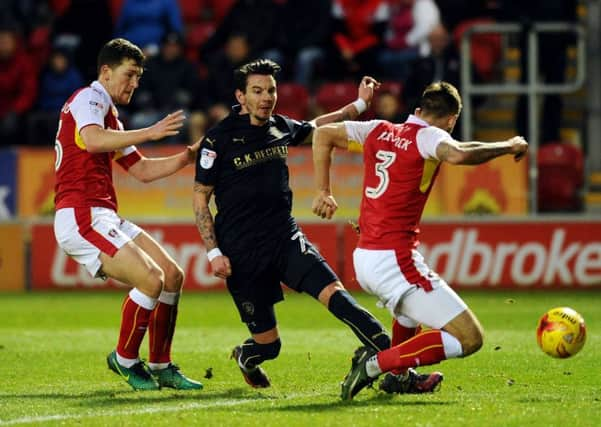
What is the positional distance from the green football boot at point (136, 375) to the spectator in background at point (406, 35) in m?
11.0

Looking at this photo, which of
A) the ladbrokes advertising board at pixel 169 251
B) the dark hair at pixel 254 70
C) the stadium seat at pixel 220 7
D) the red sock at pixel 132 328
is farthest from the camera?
the stadium seat at pixel 220 7

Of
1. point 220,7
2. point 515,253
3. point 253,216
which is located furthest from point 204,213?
point 220,7

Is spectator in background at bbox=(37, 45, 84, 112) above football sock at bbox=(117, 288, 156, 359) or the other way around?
above

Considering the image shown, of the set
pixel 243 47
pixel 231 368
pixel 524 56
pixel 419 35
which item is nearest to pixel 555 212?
pixel 524 56

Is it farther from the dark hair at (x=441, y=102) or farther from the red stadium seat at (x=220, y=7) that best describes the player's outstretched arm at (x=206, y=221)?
→ the red stadium seat at (x=220, y=7)

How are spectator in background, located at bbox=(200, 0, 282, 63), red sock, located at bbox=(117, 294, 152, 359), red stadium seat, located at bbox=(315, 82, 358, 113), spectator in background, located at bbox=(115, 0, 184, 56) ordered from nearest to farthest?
red sock, located at bbox=(117, 294, 152, 359) → red stadium seat, located at bbox=(315, 82, 358, 113) → spectator in background, located at bbox=(200, 0, 282, 63) → spectator in background, located at bbox=(115, 0, 184, 56)

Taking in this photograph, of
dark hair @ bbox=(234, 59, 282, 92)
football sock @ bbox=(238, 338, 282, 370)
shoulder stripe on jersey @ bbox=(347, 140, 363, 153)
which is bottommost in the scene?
football sock @ bbox=(238, 338, 282, 370)

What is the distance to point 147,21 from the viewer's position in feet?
68.8

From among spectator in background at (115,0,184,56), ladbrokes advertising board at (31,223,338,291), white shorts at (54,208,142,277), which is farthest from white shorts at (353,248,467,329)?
spectator in background at (115,0,184,56)

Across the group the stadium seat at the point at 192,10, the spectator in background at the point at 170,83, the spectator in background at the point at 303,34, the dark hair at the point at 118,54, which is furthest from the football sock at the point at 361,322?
the stadium seat at the point at 192,10

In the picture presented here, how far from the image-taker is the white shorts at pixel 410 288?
865 centimetres

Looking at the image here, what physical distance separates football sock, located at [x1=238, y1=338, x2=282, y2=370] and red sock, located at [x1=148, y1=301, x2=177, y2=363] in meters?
0.52

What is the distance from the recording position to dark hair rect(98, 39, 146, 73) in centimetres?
960

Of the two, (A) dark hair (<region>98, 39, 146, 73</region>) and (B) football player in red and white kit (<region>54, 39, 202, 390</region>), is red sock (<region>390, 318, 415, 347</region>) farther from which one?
(A) dark hair (<region>98, 39, 146, 73</region>)
